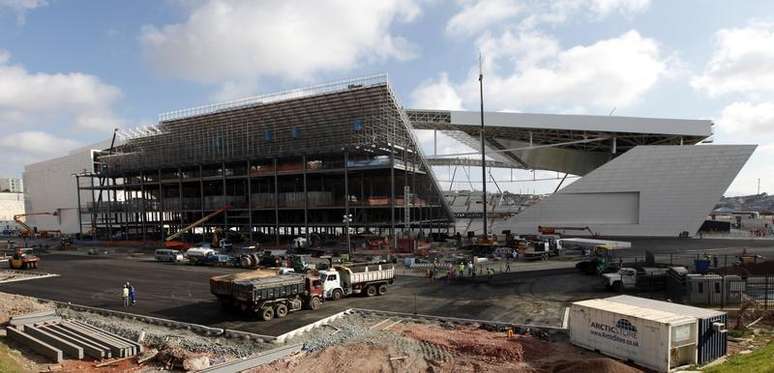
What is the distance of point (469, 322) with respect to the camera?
19.5 metres

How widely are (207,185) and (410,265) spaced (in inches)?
2197

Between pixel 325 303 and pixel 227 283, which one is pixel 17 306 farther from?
pixel 325 303

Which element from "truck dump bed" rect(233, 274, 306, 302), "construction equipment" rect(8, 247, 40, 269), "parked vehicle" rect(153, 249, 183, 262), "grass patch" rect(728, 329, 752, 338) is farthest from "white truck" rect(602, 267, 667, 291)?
"construction equipment" rect(8, 247, 40, 269)

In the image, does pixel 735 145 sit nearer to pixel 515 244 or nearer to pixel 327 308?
pixel 515 244

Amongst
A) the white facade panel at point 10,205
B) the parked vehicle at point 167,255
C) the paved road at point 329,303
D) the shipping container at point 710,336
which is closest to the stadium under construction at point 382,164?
the parked vehicle at point 167,255

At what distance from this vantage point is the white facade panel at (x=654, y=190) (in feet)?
170

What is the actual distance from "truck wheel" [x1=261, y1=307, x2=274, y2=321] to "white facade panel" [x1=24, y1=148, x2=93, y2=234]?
96757 millimetres

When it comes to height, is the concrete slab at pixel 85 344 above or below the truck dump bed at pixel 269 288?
below

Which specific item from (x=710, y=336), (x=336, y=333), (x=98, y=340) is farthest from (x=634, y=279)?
(x=98, y=340)

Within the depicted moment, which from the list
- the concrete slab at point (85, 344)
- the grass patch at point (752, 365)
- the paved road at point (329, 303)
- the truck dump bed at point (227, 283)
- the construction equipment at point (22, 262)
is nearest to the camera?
the grass patch at point (752, 365)

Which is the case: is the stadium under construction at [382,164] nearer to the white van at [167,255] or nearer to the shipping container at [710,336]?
the white van at [167,255]

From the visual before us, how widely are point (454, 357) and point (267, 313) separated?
33.3 feet

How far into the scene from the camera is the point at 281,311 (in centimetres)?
2106

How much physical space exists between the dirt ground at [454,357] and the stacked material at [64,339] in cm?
650
